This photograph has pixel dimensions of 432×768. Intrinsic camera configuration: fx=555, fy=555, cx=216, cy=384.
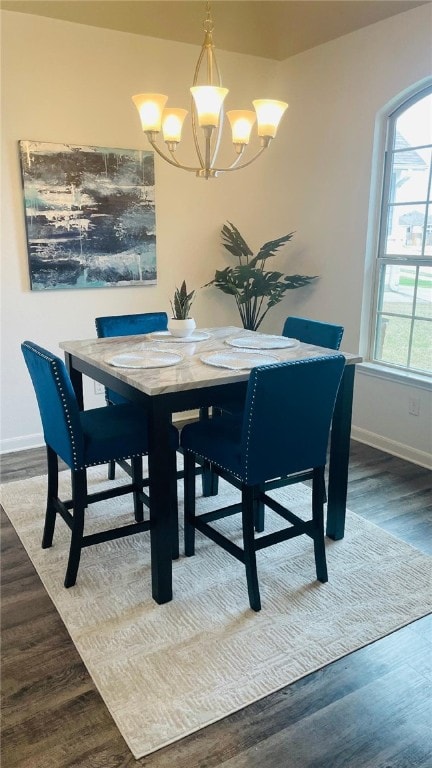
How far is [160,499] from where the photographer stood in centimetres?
210

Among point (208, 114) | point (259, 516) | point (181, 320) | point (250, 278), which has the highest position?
point (208, 114)

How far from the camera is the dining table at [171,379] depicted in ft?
6.66

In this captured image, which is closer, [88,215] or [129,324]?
[129,324]

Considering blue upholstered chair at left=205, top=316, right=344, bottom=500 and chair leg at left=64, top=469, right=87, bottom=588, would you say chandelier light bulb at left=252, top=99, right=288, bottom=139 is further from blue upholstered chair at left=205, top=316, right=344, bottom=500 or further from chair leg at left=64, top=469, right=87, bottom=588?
chair leg at left=64, top=469, right=87, bottom=588

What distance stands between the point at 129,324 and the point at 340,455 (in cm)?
138

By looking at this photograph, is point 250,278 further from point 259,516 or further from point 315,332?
point 259,516

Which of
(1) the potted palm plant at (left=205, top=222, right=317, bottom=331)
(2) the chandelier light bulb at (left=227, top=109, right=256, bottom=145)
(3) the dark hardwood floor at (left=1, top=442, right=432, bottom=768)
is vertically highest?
(2) the chandelier light bulb at (left=227, top=109, right=256, bottom=145)

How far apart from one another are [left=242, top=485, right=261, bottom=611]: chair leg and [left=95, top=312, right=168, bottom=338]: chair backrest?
1367mm

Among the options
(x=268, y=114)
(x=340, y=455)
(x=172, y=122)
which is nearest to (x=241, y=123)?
(x=268, y=114)

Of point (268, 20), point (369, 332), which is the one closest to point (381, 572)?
point (369, 332)

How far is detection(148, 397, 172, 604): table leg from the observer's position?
2012 millimetres

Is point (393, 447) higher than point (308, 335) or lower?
lower

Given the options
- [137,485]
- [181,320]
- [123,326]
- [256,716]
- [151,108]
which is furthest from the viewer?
[123,326]

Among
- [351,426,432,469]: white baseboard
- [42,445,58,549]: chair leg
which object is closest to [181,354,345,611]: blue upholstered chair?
[42,445,58,549]: chair leg
